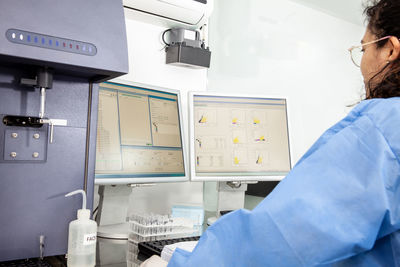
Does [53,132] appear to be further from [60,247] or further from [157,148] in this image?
[157,148]

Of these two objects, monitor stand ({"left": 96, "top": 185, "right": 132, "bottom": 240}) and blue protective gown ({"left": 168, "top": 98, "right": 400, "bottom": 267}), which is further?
monitor stand ({"left": 96, "top": 185, "right": 132, "bottom": 240})

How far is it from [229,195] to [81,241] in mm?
834

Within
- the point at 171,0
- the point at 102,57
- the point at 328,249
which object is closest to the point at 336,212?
the point at 328,249

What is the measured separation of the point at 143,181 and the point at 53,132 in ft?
1.60

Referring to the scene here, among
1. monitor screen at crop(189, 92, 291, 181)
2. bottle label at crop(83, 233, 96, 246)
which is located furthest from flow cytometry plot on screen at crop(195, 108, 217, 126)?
bottle label at crop(83, 233, 96, 246)

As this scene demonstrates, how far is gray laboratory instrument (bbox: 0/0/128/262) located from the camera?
83 cm

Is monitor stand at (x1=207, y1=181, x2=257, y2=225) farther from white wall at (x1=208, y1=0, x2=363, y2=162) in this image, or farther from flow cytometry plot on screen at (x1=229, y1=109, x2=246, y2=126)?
white wall at (x1=208, y1=0, x2=363, y2=162)

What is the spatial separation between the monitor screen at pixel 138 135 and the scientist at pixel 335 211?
2.38ft

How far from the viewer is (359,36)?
323 cm

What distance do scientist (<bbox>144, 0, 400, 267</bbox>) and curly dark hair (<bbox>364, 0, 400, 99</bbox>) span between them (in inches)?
7.4

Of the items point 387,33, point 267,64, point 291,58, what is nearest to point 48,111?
point 387,33

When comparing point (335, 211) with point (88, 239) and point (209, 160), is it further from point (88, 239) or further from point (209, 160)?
point (209, 160)

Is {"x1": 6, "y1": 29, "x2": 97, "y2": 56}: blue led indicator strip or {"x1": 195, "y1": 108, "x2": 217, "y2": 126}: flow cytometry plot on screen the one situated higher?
{"x1": 6, "y1": 29, "x2": 97, "y2": 56}: blue led indicator strip

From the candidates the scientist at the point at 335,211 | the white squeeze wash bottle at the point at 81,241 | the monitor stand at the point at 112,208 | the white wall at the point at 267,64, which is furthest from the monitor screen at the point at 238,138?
the scientist at the point at 335,211
